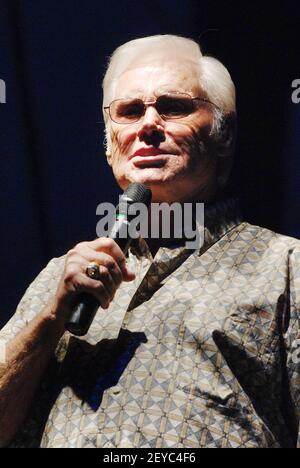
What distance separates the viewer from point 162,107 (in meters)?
1.97

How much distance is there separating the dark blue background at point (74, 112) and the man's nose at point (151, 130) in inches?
17.1

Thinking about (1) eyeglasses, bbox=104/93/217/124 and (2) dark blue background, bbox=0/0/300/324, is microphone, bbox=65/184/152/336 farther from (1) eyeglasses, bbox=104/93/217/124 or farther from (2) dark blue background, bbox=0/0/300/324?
(2) dark blue background, bbox=0/0/300/324

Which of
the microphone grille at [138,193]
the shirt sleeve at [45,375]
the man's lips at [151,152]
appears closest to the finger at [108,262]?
the microphone grille at [138,193]

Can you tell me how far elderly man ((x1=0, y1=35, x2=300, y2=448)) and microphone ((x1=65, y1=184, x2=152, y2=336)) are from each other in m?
0.03

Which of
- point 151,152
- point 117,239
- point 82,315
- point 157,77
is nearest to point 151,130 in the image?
point 151,152

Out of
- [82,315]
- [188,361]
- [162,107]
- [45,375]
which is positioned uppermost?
[162,107]

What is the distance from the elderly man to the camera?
1.55m

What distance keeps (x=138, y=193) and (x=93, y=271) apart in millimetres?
278

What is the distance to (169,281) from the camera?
5.88 ft

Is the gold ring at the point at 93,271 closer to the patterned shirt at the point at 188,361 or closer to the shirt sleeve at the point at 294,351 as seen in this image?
the patterned shirt at the point at 188,361

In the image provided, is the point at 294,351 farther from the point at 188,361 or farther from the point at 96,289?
the point at 96,289

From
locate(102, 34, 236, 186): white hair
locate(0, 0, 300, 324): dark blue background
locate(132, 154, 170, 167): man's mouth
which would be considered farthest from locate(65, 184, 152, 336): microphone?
locate(0, 0, 300, 324): dark blue background

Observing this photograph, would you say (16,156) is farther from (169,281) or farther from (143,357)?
(143,357)

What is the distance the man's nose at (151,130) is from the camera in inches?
75.4
